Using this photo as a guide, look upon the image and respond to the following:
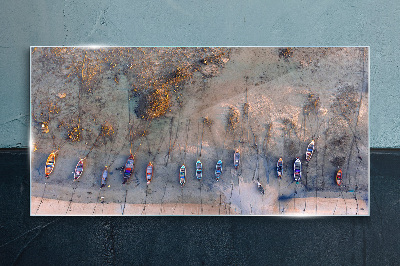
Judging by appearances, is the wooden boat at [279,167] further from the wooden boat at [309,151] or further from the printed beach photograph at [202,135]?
the wooden boat at [309,151]

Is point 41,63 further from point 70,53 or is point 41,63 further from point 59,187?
point 59,187

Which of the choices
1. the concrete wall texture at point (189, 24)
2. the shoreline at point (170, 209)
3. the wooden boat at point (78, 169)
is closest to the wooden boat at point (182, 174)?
the shoreline at point (170, 209)

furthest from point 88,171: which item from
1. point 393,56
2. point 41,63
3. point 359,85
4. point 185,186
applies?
point 393,56

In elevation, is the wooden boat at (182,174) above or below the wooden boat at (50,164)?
below

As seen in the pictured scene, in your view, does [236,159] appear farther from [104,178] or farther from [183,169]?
[104,178]

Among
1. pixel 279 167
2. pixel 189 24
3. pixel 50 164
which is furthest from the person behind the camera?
pixel 279 167

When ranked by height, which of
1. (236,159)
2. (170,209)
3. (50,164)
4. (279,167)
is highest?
(236,159)

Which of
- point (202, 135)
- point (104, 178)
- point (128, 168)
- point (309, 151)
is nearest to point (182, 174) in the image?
point (202, 135)

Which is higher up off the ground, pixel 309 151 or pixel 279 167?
pixel 309 151
